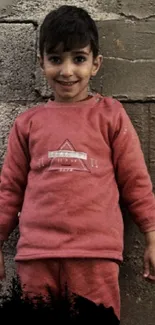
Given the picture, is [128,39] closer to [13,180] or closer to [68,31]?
[68,31]

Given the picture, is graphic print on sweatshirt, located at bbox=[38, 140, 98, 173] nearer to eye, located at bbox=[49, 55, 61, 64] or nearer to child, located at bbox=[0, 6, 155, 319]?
child, located at bbox=[0, 6, 155, 319]

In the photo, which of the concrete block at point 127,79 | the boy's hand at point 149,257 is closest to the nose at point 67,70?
the concrete block at point 127,79

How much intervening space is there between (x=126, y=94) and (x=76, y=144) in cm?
33

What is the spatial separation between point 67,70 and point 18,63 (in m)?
0.35

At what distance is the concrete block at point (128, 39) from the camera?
87.4 inches

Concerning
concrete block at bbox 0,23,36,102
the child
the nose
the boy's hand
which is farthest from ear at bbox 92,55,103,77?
the boy's hand

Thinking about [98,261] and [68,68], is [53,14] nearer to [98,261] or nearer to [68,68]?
[68,68]

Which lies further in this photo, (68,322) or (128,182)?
(128,182)

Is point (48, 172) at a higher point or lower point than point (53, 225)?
higher

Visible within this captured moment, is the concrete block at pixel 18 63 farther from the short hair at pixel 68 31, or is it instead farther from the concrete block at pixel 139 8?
the concrete block at pixel 139 8

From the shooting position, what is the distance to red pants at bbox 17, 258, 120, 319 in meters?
1.94

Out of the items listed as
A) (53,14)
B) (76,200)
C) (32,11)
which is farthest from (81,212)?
(32,11)

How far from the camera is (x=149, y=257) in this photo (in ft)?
6.68

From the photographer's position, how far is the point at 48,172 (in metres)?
2.00
